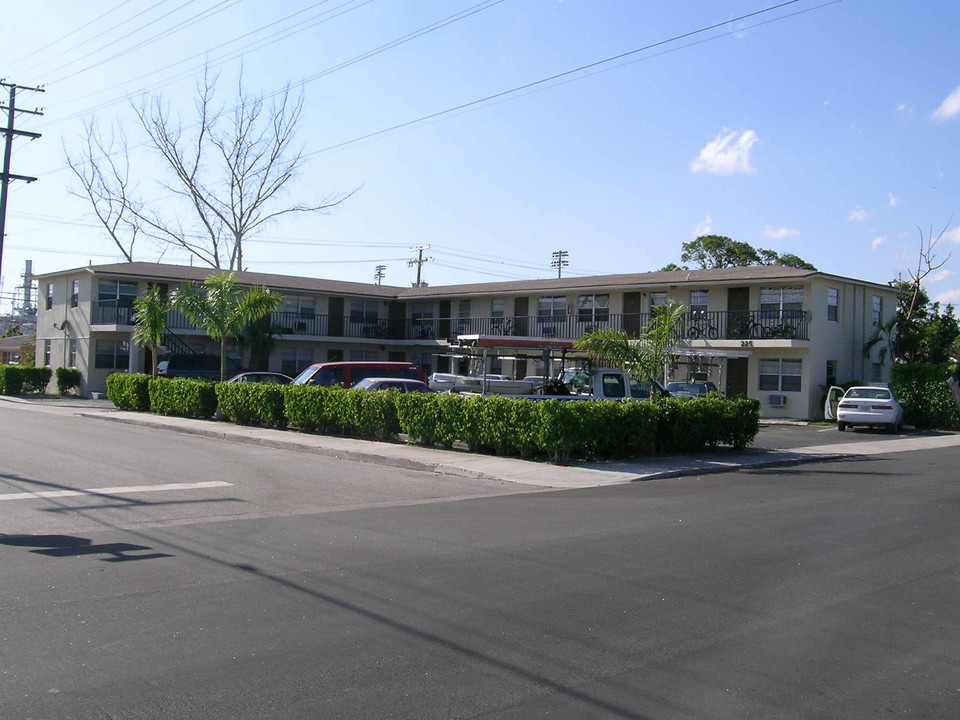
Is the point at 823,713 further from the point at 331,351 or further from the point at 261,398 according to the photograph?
the point at 331,351

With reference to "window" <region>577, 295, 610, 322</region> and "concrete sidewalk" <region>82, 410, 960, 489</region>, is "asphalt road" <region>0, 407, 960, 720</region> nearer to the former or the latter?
"concrete sidewalk" <region>82, 410, 960, 489</region>

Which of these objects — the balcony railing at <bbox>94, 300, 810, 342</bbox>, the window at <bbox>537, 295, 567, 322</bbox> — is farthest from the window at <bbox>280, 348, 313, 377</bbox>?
the window at <bbox>537, 295, 567, 322</bbox>

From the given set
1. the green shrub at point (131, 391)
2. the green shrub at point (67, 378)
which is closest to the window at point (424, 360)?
the green shrub at point (67, 378)

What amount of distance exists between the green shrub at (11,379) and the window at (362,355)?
595 inches

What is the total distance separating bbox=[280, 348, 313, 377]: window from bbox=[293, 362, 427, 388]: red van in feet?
64.8

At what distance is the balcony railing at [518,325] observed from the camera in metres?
32.6

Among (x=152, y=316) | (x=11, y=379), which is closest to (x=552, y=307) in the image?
(x=152, y=316)

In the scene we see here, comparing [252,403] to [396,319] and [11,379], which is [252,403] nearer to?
[11,379]

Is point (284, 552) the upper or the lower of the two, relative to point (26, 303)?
lower

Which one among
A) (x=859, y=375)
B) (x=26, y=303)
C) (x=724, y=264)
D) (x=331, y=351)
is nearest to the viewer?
(x=859, y=375)

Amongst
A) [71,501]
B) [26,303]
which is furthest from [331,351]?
[26,303]

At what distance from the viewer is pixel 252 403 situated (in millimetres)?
23812

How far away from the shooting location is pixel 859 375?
34.9 meters

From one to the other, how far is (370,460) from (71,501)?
6.66m
